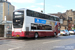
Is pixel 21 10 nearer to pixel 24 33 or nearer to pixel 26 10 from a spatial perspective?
pixel 26 10

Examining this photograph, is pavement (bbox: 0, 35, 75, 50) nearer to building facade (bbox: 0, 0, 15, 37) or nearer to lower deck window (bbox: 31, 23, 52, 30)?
lower deck window (bbox: 31, 23, 52, 30)

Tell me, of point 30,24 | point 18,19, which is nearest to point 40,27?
point 30,24

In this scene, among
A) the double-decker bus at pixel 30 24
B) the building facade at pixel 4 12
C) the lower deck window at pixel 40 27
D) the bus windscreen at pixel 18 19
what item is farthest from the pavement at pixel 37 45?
the building facade at pixel 4 12

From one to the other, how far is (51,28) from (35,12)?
629 cm

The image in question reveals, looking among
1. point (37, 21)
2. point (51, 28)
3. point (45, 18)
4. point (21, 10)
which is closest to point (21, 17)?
point (21, 10)

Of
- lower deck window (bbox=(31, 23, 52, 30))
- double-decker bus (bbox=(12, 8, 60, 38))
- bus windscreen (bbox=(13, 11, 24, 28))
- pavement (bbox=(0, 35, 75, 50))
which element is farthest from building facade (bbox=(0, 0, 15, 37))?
pavement (bbox=(0, 35, 75, 50))

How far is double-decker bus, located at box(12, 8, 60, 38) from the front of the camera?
1622cm

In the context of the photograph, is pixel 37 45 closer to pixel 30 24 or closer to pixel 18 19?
pixel 18 19

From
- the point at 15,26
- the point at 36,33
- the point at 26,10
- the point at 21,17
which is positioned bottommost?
the point at 36,33

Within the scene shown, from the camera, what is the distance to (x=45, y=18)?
21047 millimetres

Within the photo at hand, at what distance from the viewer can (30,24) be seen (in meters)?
17.3

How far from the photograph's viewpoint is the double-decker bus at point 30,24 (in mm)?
16219

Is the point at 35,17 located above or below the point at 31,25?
above

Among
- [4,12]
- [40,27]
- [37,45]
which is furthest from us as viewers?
[4,12]
